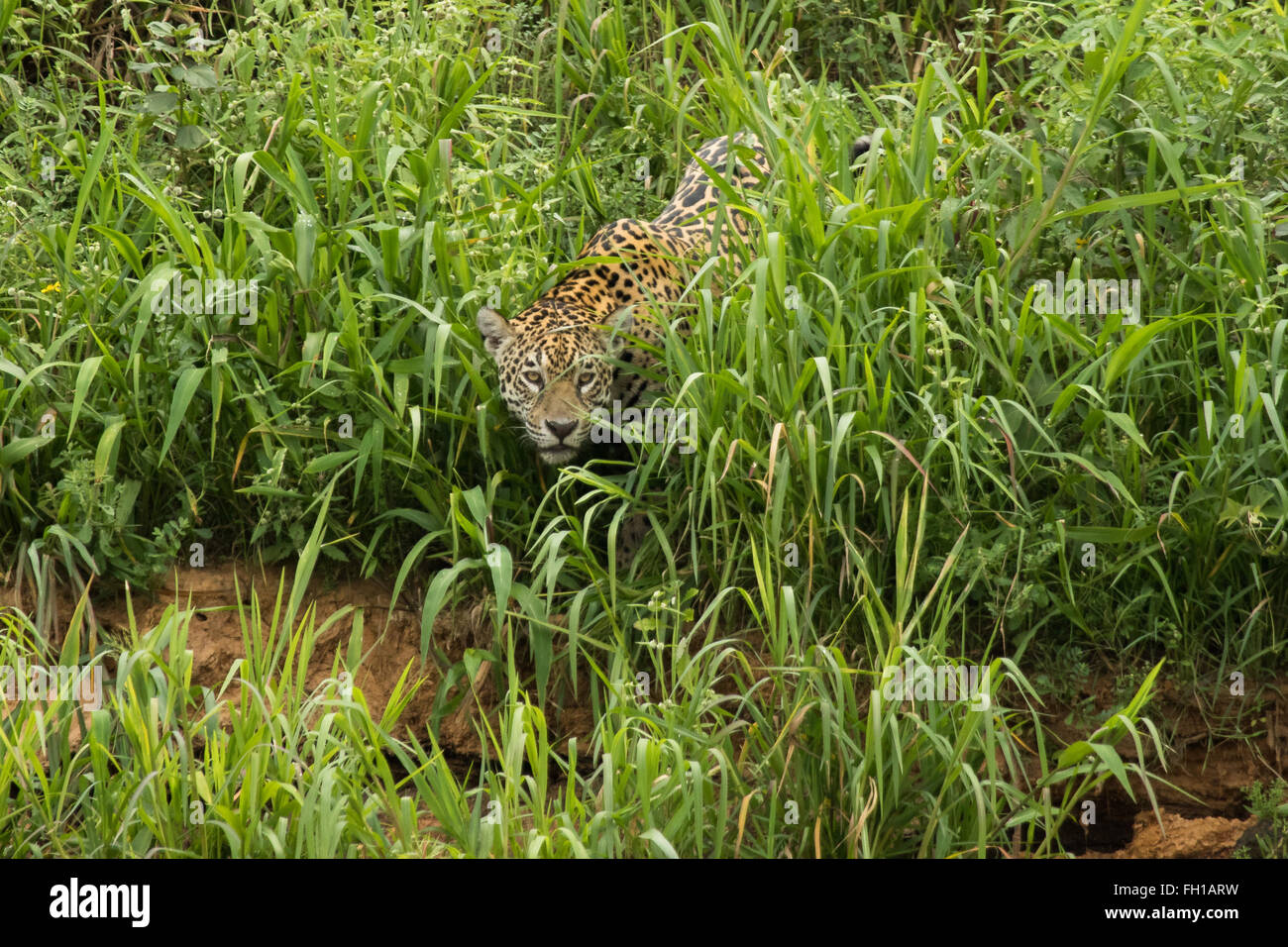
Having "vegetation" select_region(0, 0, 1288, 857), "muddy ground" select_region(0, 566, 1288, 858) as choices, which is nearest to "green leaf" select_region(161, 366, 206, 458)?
"vegetation" select_region(0, 0, 1288, 857)

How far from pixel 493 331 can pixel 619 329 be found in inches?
17.4

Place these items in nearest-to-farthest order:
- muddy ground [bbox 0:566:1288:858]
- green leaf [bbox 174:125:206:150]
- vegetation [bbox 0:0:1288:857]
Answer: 1. vegetation [bbox 0:0:1288:857]
2. muddy ground [bbox 0:566:1288:858]
3. green leaf [bbox 174:125:206:150]

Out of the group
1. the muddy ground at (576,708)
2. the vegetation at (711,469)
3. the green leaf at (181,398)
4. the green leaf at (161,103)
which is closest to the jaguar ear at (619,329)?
the vegetation at (711,469)

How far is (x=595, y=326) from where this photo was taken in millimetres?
4965

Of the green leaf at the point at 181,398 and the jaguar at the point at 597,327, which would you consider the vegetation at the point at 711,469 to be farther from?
the jaguar at the point at 597,327

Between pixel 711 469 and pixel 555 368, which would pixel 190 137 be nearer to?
pixel 555 368

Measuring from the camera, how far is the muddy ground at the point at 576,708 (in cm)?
465

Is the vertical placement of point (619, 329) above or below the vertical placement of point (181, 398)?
above

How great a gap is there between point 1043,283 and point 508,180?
1931mm

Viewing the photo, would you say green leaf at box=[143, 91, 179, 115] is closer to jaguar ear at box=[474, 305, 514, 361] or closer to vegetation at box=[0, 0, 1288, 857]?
vegetation at box=[0, 0, 1288, 857]

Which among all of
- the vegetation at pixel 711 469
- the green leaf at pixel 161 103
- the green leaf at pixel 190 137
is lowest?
the vegetation at pixel 711 469

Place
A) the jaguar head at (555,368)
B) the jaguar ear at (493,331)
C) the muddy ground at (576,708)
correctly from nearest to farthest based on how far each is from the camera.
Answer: the muddy ground at (576,708) → the jaguar head at (555,368) → the jaguar ear at (493,331)

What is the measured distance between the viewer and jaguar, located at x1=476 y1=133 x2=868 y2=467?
4945 mm

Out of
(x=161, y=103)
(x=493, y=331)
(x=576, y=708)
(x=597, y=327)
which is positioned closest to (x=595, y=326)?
(x=597, y=327)
